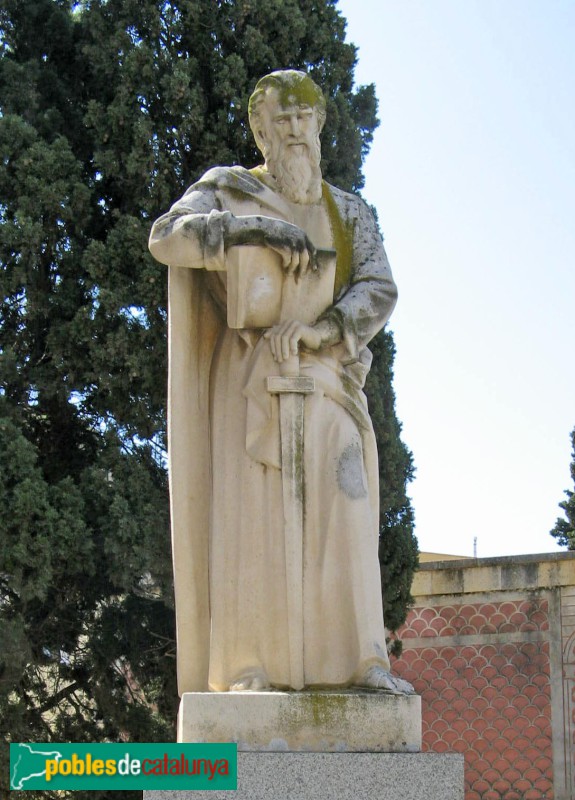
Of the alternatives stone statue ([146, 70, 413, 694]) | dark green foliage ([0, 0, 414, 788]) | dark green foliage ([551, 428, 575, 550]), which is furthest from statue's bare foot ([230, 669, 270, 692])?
dark green foliage ([551, 428, 575, 550])

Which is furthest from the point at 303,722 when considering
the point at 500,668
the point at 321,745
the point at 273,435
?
the point at 500,668

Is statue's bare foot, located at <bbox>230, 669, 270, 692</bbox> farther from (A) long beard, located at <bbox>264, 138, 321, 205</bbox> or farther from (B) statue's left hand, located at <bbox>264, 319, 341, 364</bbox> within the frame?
(A) long beard, located at <bbox>264, 138, 321, 205</bbox>

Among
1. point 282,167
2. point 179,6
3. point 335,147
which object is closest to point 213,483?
point 282,167

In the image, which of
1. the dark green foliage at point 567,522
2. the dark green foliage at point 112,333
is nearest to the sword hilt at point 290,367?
the dark green foliage at point 112,333

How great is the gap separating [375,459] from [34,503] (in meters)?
5.30

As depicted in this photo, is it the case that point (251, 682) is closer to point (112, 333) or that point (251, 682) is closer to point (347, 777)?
point (347, 777)

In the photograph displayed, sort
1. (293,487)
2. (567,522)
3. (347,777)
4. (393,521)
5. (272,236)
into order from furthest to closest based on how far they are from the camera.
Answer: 1. (567,522)
2. (393,521)
3. (272,236)
4. (293,487)
5. (347,777)

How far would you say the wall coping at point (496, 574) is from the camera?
11.9 meters

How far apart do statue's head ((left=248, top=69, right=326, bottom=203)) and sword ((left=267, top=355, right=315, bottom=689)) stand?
0.87 meters

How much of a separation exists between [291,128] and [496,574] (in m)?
7.00

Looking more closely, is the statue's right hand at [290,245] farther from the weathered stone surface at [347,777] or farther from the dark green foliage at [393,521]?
the dark green foliage at [393,521]

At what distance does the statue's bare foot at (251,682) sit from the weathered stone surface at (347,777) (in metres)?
0.38

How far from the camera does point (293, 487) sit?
5.50 metres

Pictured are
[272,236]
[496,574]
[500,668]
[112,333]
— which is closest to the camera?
[272,236]
